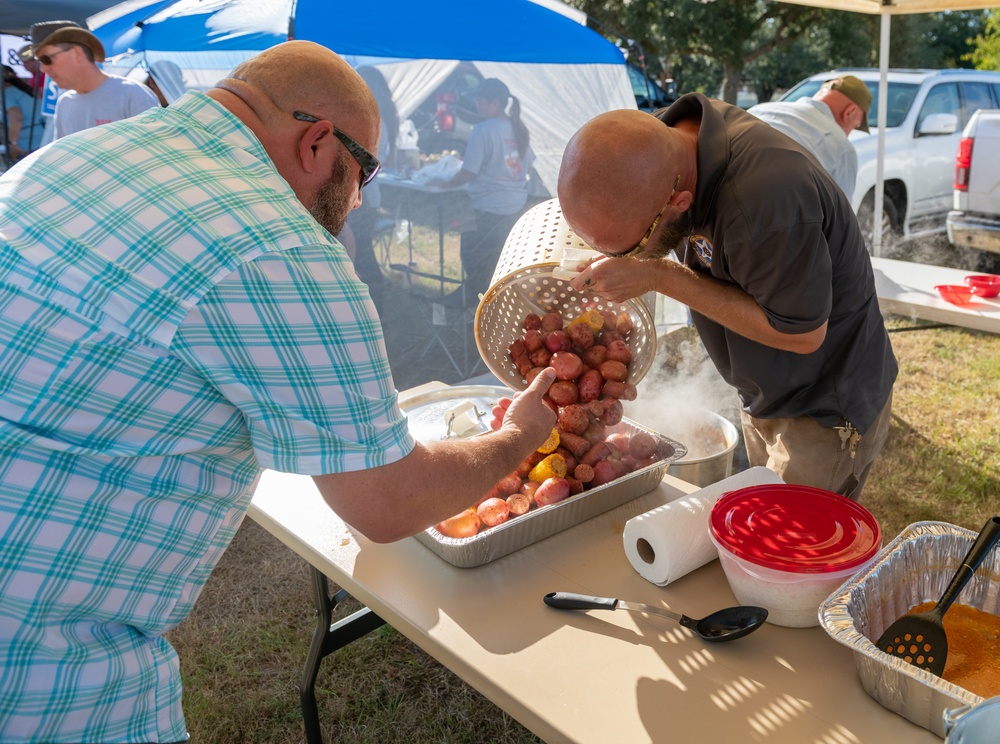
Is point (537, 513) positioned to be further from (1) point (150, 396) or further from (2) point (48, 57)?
(2) point (48, 57)

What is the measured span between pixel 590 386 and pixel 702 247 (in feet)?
1.64

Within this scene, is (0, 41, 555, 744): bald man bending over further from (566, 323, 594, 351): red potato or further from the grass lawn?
the grass lawn

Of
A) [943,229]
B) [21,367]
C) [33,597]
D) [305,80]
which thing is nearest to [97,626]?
[33,597]

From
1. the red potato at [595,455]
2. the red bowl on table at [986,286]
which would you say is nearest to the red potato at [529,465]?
the red potato at [595,455]

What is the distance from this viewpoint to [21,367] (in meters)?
1.20

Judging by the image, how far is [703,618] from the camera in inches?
61.2

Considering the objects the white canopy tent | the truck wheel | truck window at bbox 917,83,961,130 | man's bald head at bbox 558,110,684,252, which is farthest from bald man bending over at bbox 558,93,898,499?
truck window at bbox 917,83,961,130

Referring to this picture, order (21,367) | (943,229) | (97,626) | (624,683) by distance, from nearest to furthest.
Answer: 1. (21,367)
2. (97,626)
3. (624,683)
4. (943,229)

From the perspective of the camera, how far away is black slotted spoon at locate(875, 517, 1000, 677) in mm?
1323

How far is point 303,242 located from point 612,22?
837 inches

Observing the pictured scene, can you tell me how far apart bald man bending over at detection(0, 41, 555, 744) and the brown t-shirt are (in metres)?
1.05

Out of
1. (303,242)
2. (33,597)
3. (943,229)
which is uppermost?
(303,242)

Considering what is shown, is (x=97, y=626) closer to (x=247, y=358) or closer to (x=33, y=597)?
(x=33, y=597)

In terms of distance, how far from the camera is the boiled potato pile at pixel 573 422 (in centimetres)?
191
